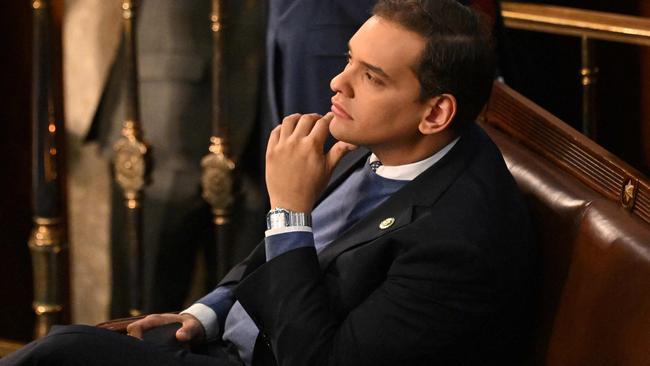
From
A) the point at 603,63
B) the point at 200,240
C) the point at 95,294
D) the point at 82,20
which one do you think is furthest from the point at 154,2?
the point at 603,63

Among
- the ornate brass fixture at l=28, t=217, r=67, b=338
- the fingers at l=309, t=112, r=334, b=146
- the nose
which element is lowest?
the ornate brass fixture at l=28, t=217, r=67, b=338

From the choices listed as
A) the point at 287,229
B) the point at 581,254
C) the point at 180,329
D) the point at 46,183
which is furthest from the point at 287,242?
the point at 46,183

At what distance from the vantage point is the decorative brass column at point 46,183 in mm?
3422

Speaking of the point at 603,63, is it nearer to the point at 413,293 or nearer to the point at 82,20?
the point at 82,20

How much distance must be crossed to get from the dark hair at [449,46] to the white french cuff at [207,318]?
59 centimetres

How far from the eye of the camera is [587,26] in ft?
9.73

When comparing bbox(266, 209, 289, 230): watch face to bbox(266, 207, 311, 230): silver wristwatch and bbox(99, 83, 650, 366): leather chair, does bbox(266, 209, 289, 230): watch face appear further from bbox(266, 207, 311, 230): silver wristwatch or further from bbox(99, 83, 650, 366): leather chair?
bbox(99, 83, 650, 366): leather chair

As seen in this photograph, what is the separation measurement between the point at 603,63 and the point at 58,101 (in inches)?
59.4

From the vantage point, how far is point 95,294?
12.9 feet

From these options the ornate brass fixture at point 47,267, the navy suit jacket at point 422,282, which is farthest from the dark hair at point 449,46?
the ornate brass fixture at point 47,267

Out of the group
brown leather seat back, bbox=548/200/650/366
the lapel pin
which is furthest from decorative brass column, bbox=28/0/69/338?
brown leather seat back, bbox=548/200/650/366

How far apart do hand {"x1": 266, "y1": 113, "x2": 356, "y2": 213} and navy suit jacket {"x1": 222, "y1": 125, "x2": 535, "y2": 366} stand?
0.10 m

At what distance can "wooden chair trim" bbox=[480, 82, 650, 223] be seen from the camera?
6.59 feet

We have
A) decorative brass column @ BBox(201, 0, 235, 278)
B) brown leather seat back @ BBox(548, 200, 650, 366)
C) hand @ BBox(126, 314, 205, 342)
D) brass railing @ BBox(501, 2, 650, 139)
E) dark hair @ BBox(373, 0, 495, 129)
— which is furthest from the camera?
decorative brass column @ BBox(201, 0, 235, 278)
